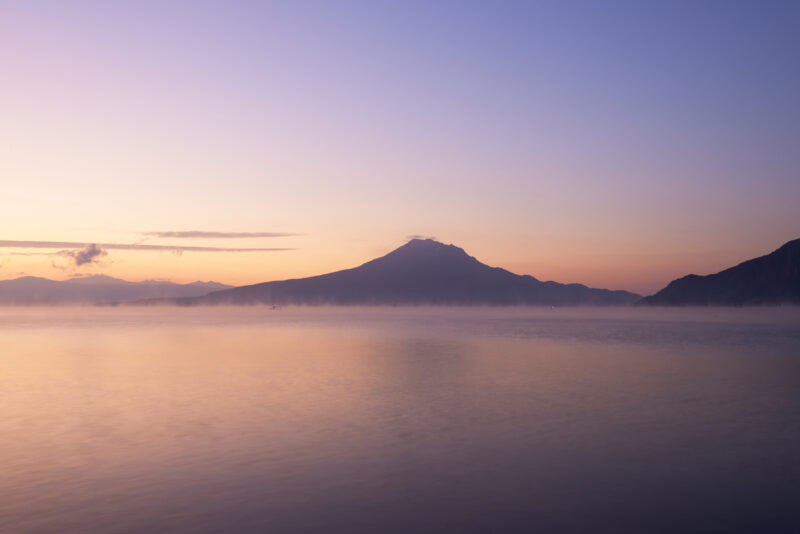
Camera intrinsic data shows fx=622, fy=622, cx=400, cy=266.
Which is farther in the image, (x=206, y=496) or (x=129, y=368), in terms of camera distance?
(x=129, y=368)

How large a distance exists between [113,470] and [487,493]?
10884 millimetres

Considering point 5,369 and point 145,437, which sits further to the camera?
point 5,369

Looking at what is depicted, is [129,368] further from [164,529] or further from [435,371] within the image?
[164,529]

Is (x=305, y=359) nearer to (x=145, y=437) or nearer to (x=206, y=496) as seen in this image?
(x=145, y=437)

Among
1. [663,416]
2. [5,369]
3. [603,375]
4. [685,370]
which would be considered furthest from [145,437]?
[685,370]

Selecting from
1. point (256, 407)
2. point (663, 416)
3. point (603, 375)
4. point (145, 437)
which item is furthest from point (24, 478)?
point (603, 375)

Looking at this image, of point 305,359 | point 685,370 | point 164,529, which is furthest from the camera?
point 305,359

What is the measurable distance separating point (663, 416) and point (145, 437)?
2101cm

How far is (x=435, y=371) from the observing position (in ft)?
151

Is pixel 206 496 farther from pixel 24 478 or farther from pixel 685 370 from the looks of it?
pixel 685 370

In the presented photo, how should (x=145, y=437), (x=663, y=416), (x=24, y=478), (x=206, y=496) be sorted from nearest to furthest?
(x=206, y=496) → (x=24, y=478) → (x=145, y=437) → (x=663, y=416)

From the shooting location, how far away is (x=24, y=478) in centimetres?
1744

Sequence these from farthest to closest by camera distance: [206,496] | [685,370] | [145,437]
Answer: [685,370] → [145,437] → [206,496]

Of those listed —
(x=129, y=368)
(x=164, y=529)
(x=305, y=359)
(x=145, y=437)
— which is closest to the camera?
(x=164, y=529)
